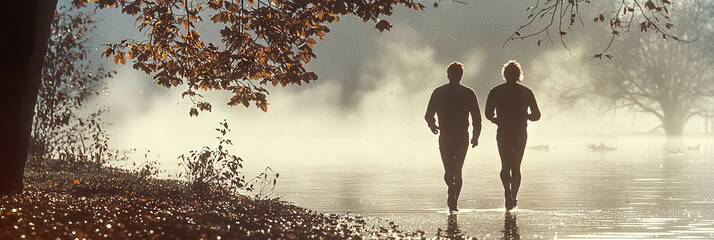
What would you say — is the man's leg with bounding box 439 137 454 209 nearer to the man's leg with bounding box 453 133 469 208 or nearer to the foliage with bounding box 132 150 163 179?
the man's leg with bounding box 453 133 469 208

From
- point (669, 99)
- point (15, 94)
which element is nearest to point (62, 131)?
point (15, 94)

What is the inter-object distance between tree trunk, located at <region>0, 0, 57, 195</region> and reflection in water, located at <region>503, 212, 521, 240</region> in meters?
6.90

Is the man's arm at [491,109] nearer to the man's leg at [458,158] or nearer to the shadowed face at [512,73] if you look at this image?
the shadowed face at [512,73]

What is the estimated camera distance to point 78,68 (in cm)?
2369

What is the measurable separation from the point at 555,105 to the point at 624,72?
4.37m

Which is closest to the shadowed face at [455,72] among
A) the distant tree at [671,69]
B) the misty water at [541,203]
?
the misty water at [541,203]

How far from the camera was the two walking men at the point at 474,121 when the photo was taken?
13477 mm

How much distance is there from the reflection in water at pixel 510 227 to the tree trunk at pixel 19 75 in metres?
6.90

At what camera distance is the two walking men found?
13.5 m

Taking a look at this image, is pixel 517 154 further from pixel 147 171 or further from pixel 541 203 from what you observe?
pixel 147 171

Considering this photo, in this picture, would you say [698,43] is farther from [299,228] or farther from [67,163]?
[299,228]

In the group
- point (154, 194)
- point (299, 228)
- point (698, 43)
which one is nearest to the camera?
point (299, 228)

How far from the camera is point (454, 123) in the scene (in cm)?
1345

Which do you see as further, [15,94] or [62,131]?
[62,131]
